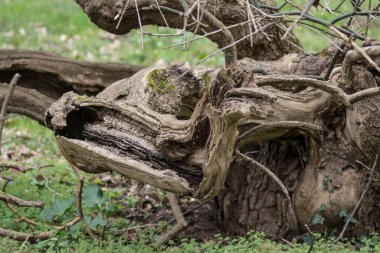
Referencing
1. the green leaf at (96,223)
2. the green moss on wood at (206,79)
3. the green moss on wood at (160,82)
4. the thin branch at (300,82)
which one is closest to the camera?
the thin branch at (300,82)

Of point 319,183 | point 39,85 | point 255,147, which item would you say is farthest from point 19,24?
point 319,183

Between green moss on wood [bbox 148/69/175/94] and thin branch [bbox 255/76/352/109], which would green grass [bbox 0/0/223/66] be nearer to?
green moss on wood [bbox 148/69/175/94]

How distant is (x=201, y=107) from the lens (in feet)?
13.3

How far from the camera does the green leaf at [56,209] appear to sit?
5574 millimetres

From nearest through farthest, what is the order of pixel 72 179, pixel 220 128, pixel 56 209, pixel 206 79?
pixel 220 128
pixel 206 79
pixel 56 209
pixel 72 179

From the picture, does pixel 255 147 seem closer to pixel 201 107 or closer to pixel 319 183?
pixel 319 183

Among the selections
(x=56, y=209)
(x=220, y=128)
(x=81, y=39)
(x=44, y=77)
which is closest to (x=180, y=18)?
(x=44, y=77)

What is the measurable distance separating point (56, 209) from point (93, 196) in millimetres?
323

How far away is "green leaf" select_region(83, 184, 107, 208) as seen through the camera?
5730 millimetres

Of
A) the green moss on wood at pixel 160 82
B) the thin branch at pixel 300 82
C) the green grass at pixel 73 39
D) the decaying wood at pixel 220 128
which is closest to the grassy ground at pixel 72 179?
the green grass at pixel 73 39

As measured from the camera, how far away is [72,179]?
22.9 ft

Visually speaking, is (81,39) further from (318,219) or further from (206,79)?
(318,219)

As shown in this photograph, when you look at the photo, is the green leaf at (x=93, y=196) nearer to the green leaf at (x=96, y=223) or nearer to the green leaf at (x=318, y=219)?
the green leaf at (x=96, y=223)

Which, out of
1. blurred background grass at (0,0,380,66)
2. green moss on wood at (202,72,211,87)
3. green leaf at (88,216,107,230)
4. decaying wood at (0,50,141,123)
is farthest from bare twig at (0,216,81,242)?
blurred background grass at (0,0,380,66)
